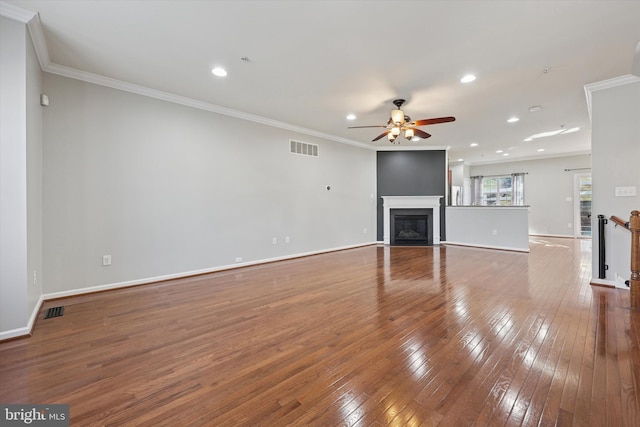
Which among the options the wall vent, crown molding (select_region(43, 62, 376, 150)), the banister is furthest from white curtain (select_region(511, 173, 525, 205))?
crown molding (select_region(43, 62, 376, 150))

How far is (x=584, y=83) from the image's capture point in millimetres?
3771

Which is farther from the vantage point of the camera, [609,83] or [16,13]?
[609,83]

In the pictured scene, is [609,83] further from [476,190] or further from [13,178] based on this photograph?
[476,190]

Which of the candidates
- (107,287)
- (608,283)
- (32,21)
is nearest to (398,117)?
(608,283)

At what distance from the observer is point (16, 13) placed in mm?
2375

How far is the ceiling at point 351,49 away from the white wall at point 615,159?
36cm

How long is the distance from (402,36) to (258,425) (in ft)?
10.8

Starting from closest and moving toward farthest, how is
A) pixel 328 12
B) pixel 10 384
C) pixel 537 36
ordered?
pixel 10 384 → pixel 328 12 → pixel 537 36

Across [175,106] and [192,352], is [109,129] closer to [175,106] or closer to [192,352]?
[175,106]

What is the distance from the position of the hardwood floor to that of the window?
759 cm

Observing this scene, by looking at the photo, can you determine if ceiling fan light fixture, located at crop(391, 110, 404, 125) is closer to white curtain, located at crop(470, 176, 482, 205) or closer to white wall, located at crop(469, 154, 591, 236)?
white wall, located at crop(469, 154, 591, 236)

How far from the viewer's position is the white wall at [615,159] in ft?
11.6

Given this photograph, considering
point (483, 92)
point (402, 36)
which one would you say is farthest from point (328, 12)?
point (483, 92)

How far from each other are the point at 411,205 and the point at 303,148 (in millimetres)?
3486
